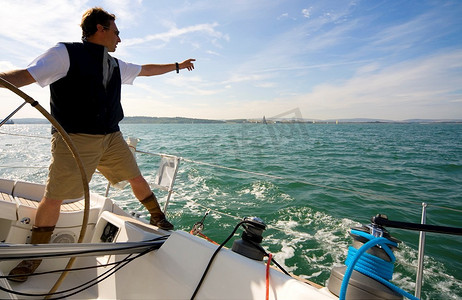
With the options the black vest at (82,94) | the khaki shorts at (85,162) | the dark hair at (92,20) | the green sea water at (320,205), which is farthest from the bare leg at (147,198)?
the dark hair at (92,20)

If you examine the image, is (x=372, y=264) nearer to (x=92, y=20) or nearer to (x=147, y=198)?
(x=147, y=198)

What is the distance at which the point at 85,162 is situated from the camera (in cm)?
151

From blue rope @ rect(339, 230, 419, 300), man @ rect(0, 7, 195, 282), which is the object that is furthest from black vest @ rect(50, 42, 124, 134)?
blue rope @ rect(339, 230, 419, 300)

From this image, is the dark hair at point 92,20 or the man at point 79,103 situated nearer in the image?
the man at point 79,103

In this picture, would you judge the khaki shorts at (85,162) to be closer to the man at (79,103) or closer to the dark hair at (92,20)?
the man at (79,103)

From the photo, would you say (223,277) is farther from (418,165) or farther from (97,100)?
(418,165)

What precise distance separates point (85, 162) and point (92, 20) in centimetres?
82

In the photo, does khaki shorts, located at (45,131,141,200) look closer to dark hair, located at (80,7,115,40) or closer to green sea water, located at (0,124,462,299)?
dark hair, located at (80,7,115,40)

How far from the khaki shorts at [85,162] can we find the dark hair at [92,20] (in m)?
0.60

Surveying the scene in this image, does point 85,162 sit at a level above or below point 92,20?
below

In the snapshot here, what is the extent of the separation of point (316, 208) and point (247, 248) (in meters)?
4.54

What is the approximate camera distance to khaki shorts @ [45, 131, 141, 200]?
1423mm

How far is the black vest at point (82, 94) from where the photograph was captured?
1.41 metres

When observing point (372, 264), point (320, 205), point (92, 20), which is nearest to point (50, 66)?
point (92, 20)
